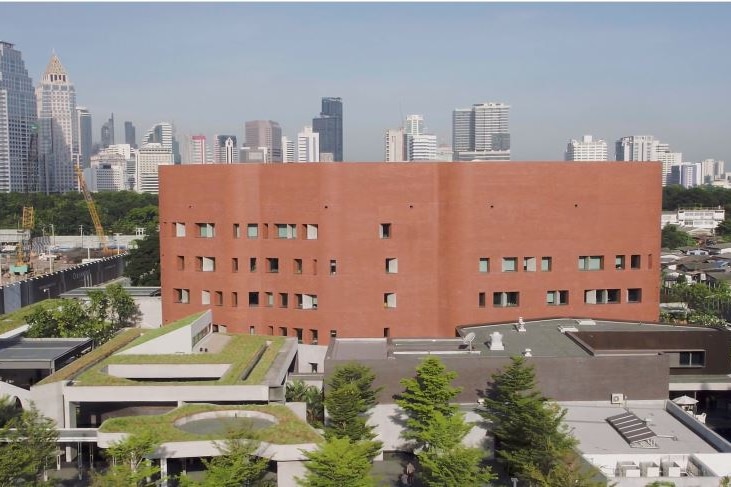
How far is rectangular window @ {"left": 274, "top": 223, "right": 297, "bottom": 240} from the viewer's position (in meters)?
43.5

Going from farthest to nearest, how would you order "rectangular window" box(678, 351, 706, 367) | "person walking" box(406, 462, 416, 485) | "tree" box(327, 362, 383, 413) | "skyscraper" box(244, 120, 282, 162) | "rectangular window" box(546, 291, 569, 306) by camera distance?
"skyscraper" box(244, 120, 282, 162) < "rectangular window" box(546, 291, 569, 306) < "rectangular window" box(678, 351, 706, 367) < "tree" box(327, 362, 383, 413) < "person walking" box(406, 462, 416, 485)

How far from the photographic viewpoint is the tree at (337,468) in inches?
841

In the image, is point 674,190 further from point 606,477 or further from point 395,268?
point 606,477

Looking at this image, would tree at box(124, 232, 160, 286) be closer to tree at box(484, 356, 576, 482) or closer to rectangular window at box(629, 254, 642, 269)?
rectangular window at box(629, 254, 642, 269)

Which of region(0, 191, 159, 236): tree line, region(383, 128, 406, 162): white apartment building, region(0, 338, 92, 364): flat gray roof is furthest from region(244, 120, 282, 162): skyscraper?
region(0, 338, 92, 364): flat gray roof

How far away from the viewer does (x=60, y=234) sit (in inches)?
5792

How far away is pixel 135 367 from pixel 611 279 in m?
28.4

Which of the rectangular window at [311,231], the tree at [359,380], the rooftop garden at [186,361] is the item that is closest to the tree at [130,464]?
the rooftop garden at [186,361]

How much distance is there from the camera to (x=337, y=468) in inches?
842

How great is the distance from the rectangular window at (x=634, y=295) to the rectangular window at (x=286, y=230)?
21328 millimetres

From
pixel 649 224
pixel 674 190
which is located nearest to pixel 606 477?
pixel 649 224

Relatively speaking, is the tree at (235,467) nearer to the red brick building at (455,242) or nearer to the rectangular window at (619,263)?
the red brick building at (455,242)

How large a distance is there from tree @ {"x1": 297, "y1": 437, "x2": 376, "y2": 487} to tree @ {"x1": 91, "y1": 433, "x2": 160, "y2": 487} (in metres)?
5.05

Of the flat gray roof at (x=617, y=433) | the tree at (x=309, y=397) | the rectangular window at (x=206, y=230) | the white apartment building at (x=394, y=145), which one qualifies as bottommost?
the tree at (x=309, y=397)
